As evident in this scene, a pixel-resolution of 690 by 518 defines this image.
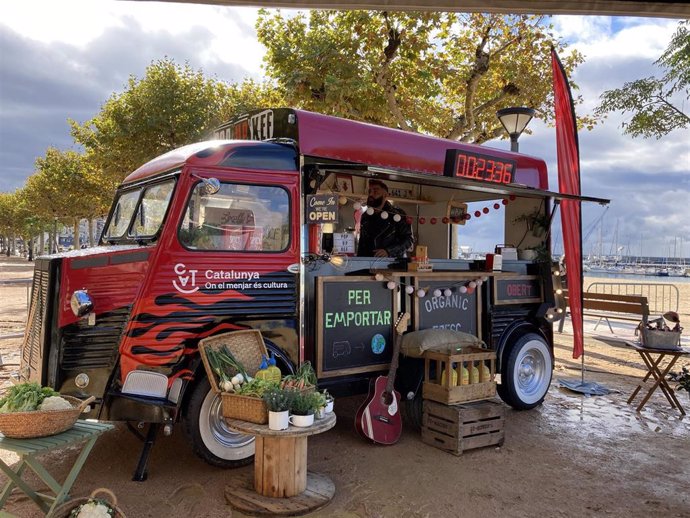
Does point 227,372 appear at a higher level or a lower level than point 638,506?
higher

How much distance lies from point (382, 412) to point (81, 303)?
2.79 meters

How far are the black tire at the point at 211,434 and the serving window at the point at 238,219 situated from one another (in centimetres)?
114

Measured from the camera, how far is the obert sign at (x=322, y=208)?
14.7 ft

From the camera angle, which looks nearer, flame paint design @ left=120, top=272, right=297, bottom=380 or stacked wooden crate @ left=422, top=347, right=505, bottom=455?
flame paint design @ left=120, top=272, right=297, bottom=380

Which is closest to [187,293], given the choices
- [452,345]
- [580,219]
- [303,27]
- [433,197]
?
[452,345]

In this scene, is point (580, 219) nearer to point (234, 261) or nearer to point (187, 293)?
point (234, 261)

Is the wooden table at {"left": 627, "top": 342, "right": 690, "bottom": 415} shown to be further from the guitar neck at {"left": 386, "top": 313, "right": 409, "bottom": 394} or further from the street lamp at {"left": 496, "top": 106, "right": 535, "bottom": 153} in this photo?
the street lamp at {"left": 496, "top": 106, "right": 535, "bottom": 153}

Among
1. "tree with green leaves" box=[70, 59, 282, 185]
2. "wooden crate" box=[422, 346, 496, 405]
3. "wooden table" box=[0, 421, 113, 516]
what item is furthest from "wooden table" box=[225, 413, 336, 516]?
"tree with green leaves" box=[70, 59, 282, 185]

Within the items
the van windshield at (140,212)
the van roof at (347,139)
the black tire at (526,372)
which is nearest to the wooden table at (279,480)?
the van windshield at (140,212)

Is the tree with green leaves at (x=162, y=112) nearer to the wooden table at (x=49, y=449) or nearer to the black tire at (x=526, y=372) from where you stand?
the black tire at (x=526, y=372)

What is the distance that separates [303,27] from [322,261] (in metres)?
9.42

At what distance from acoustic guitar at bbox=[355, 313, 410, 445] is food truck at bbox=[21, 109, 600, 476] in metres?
0.23

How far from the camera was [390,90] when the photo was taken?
12094 mm

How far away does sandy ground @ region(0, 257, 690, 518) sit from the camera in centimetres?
381
